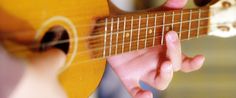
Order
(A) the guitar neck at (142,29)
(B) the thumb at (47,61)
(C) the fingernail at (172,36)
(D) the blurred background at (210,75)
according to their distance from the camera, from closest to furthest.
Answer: (B) the thumb at (47,61) < (A) the guitar neck at (142,29) < (C) the fingernail at (172,36) < (D) the blurred background at (210,75)

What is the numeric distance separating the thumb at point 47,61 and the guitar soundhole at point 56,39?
0.01 meters

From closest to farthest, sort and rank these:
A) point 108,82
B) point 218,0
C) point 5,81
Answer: point 5,81, point 218,0, point 108,82

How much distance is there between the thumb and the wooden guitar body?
16 millimetres

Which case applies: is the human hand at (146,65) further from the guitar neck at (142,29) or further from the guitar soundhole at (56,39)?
the guitar soundhole at (56,39)

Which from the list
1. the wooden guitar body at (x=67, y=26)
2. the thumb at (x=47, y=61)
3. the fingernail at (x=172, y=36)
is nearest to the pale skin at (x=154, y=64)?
the fingernail at (x=172, y=36)

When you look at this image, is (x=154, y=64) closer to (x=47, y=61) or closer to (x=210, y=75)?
(x=47, y=61)

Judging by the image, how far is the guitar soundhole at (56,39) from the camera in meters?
0.55

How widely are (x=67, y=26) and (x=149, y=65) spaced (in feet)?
0.91

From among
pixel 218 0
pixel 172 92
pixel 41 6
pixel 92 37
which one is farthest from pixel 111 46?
A: pixel 172 92

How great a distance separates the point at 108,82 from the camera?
37.9 inches

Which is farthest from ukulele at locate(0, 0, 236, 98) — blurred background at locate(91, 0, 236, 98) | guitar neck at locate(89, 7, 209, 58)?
blurred background at locate(91, 0, 236, 98)

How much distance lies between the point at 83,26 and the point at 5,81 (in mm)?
193

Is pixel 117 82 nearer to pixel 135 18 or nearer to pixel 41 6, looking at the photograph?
pixel 135 18

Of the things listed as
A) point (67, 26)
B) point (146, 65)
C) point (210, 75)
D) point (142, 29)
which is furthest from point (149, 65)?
point (210, 75)
